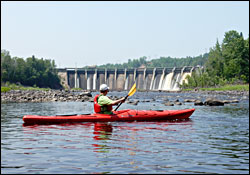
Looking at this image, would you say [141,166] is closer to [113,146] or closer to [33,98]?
[113,146]

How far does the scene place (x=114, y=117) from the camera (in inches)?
669

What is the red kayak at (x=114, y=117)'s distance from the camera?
16.6 metres

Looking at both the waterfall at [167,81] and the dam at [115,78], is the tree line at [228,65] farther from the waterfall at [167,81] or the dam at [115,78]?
the dam at [115,78]

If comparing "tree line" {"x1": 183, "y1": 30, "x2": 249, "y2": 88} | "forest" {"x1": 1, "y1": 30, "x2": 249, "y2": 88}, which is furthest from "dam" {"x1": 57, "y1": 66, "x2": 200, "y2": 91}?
"tree line" {"x1": 183, "y1": 30, "x2": 249, "y2": 88}

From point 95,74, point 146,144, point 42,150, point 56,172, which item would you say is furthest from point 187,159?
point 95,74

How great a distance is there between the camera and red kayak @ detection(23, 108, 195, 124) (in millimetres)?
16641

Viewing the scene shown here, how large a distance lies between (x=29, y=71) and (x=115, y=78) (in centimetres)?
4337

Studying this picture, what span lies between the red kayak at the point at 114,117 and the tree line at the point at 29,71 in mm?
81197

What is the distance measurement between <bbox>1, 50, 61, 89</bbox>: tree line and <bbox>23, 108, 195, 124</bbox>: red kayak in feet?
266

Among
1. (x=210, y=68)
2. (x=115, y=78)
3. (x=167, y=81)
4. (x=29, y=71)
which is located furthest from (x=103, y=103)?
(x=115, y=78)

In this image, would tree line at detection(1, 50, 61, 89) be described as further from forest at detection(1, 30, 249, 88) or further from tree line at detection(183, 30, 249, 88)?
tree line at detection(183, 30, 249, 88)

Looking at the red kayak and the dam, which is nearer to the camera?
the red kayak

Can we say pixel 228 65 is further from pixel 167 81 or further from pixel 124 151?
pixel 124 151

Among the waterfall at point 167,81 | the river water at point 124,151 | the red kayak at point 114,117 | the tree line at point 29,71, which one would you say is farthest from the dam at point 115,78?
the river water at point 124,151
